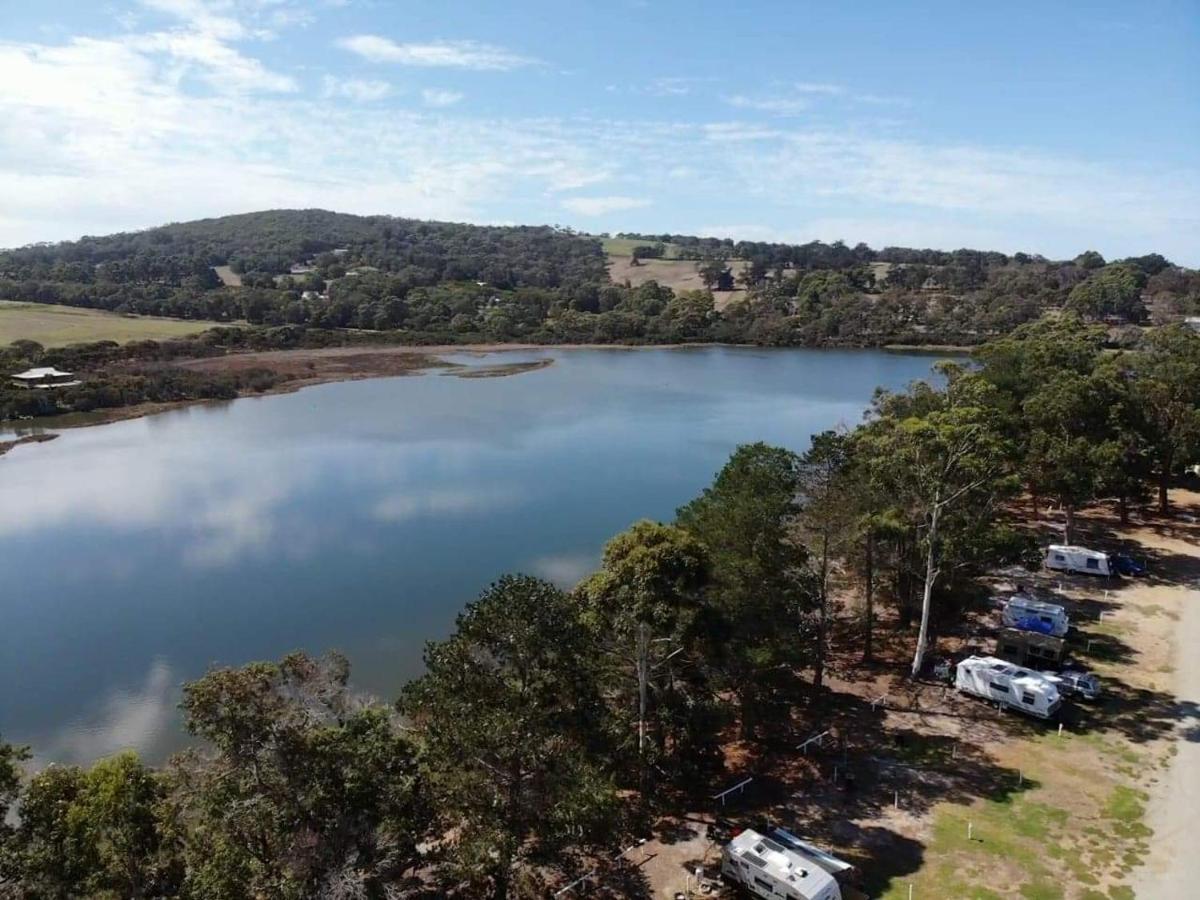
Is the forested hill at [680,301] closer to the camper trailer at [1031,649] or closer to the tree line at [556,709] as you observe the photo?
the tree line at [556,709]

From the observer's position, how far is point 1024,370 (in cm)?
3747

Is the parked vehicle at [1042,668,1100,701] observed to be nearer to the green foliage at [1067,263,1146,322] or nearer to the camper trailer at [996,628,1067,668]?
the camper trailer at [996,628,1067,668]

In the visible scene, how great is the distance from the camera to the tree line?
1120 cm

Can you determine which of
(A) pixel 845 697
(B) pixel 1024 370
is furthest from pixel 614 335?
(A) pixel 845 697

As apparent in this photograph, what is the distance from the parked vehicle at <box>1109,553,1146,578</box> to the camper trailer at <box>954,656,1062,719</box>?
33.2ft

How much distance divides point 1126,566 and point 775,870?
2190 centimetres

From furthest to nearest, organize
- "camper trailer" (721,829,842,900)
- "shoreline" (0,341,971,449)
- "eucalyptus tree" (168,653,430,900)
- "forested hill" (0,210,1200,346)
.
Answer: "forested hill" (0,210,1200,346)
"shoreline" (0,341,971,449)
"camper trailer" (721,829,842,900)
"eucalyptus tree" (168,653,430,900)

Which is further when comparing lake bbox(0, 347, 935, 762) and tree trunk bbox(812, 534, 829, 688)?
lake bbox(0, 347, 935, 762)

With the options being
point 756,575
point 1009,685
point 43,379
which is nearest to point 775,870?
point 756,575

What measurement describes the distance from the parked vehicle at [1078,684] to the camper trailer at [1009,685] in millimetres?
512

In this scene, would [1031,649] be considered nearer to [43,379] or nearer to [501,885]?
[501,885]

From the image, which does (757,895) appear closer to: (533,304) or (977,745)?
(977,745)

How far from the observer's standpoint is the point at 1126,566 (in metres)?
28.3

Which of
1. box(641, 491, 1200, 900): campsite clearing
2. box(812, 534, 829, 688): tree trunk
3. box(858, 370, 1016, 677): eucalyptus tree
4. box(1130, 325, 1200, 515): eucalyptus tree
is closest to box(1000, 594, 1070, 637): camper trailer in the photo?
box(641, 491, 1200, 900): campsite clearing
